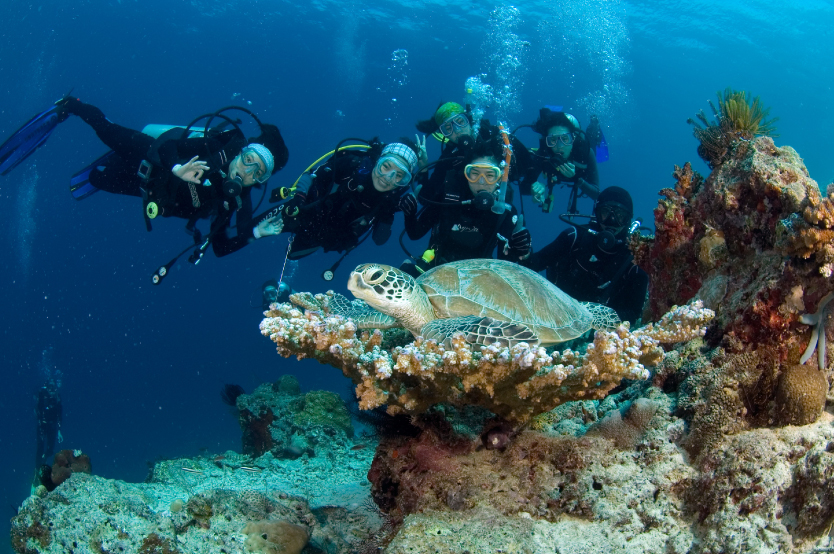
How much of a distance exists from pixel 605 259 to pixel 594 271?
0.73ft

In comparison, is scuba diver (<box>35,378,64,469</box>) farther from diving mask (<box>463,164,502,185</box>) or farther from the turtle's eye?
the turtle's eye

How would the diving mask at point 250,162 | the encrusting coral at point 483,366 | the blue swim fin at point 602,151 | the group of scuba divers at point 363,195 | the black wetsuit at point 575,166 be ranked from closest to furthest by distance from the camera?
1. the encrusting coral at point 483,366
2. the group of scuba divers at point 363,195
3. the diving mask at point 250,162
4. the black wetsuit at point 575,166
5. the blue swim fin at point 602,151

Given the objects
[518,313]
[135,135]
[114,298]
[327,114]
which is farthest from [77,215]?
[518,313]

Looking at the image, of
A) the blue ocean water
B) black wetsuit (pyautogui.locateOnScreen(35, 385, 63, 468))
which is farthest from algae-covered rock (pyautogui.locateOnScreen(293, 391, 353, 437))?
the blue ocean water

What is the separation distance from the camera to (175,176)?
18.7 ft

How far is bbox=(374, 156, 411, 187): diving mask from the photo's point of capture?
5.71m

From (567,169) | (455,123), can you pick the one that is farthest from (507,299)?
(567,169)

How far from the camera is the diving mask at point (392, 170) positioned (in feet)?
18.7

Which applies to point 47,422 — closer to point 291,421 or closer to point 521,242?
point 291,421

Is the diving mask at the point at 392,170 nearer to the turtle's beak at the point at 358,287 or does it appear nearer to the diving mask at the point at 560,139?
the turtle's beak at the point at 358,287

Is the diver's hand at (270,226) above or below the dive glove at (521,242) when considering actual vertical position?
below

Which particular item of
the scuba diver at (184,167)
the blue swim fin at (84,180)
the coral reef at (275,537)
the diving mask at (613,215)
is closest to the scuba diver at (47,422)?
the scuba diver at (184,167)

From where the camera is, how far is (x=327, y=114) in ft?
222

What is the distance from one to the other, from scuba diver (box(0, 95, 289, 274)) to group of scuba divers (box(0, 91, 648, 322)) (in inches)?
0.7
